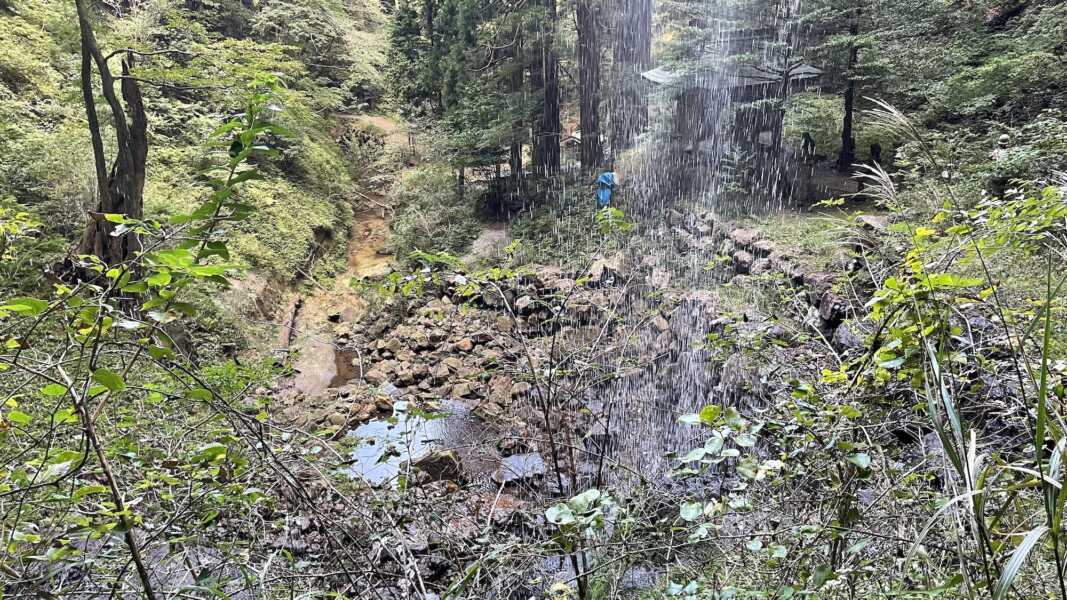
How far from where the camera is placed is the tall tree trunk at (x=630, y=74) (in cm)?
984

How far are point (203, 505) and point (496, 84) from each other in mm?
9411

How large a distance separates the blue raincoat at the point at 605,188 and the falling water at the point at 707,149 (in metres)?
0.56

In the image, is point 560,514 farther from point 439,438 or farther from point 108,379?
point 439,438

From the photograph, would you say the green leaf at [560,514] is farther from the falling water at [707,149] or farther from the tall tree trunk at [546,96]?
the tall tree trunk at [546,96]

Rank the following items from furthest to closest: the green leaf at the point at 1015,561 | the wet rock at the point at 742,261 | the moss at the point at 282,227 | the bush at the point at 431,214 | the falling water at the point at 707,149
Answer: the bush at the point at 431,214 < the moss at the point at 282,227 < the falling water at the point at 707,149 < the wet rock at the point at 742,261 < the green leaf at the point at 1015,561

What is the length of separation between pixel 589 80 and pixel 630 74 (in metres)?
1.04

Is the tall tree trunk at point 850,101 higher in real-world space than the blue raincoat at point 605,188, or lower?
higher

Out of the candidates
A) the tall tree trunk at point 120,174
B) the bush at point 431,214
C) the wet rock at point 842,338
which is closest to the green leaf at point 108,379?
the wet rock at point 842,338

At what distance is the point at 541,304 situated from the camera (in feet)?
13.5

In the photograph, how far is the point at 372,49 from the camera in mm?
14172

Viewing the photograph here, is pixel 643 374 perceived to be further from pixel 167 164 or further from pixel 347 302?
pixel 167 164

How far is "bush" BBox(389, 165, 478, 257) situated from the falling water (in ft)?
10.1

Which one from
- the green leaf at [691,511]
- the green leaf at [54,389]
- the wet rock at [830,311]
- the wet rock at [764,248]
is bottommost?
the wet rock at [830,311]

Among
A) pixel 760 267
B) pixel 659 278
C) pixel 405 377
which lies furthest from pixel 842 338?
pixel 405 377
